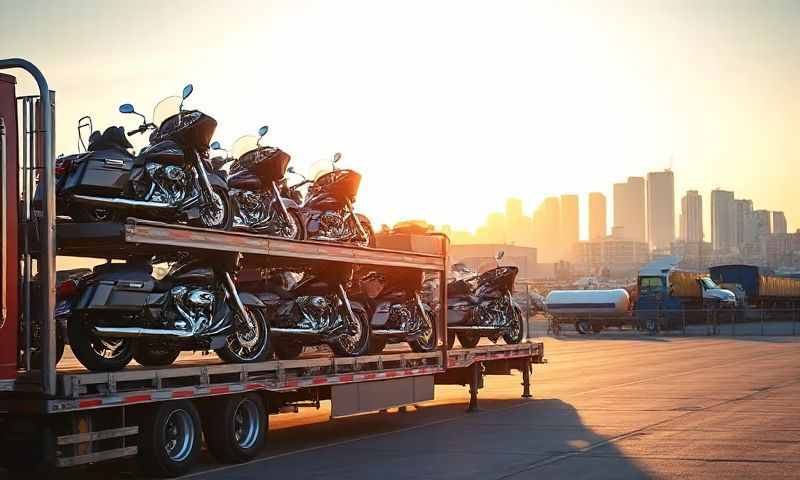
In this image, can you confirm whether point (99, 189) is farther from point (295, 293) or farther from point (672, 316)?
point (672, 316)

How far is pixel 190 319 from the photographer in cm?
1275

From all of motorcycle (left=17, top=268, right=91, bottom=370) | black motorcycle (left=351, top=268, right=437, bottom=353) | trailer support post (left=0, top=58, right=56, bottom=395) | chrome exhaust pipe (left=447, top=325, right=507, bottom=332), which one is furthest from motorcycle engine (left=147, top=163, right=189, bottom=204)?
chrome exhaust pipe (left=447, top=325, right=507, bottom=332)

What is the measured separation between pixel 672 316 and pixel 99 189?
51.8 metres

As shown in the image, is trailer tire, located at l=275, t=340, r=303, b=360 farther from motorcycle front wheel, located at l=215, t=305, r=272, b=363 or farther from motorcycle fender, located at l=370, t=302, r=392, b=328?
motorcycle front wheel, located at l=215, t=305, r=272, b=363

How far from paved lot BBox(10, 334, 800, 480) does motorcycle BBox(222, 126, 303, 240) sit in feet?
9.32

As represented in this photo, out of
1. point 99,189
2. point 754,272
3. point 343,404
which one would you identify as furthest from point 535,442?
point 754,272

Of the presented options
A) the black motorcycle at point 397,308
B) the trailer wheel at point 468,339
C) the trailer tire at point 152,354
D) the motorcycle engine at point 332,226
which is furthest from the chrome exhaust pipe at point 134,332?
the trailer wheel at point 468,339

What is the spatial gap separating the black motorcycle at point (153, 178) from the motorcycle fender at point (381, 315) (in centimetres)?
395

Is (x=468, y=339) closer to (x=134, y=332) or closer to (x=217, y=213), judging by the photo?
(x=217, y=213)

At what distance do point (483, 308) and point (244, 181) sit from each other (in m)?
7.62

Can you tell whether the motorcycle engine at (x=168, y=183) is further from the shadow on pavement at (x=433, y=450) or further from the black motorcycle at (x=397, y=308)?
the black motorcycle at (x=397, y=308)

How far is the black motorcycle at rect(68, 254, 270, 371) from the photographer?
38.3ft

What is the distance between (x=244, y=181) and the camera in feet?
48.7

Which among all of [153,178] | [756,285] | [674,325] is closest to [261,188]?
[153,178]
